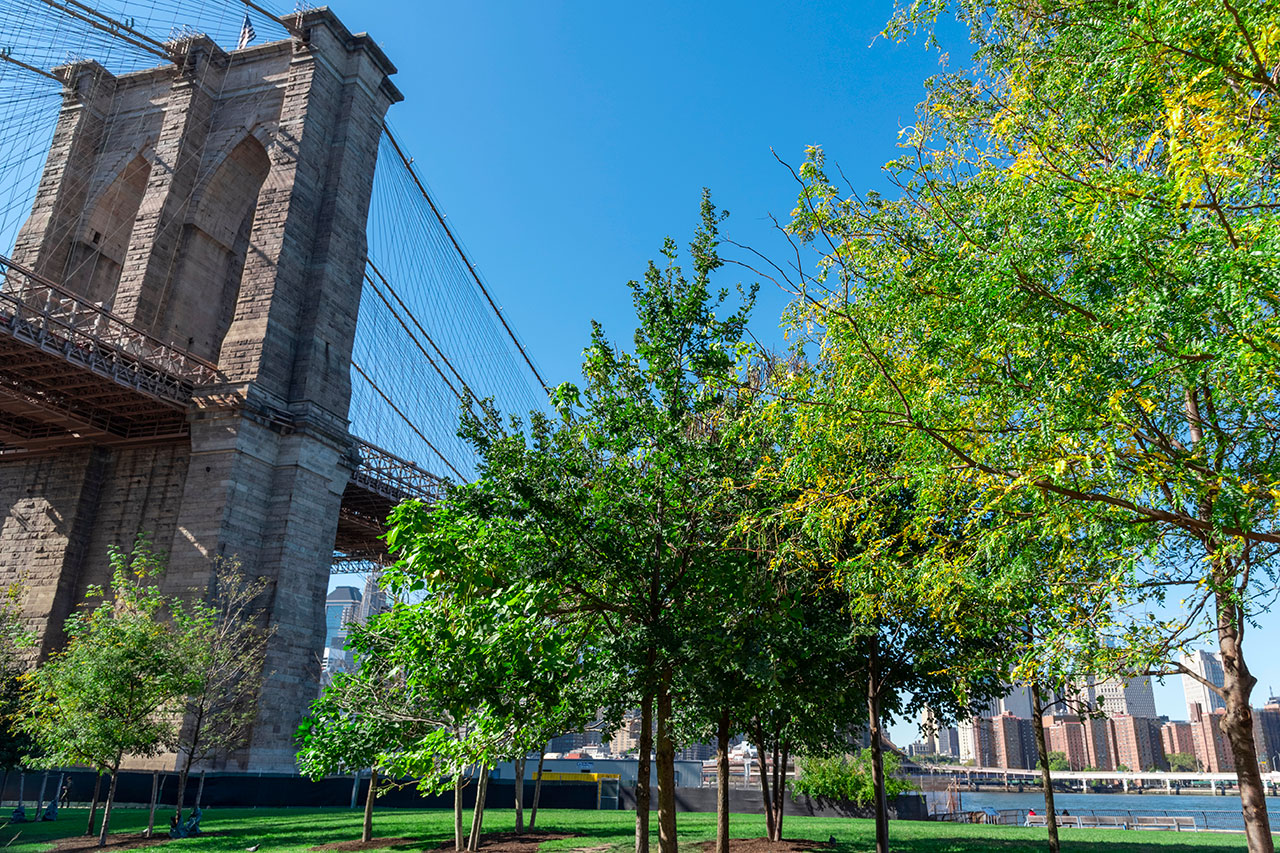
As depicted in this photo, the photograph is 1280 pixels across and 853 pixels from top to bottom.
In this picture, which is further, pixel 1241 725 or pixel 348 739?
pixel 348 739

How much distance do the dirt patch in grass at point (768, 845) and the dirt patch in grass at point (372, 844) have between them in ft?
19.5

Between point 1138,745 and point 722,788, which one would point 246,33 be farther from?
point 1138,745

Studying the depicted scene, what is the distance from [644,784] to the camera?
9258mm

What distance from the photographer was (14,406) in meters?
27.9

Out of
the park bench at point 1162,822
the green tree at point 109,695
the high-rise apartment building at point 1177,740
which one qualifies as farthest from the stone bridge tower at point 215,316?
the high-rise apartment building at point 1177,740

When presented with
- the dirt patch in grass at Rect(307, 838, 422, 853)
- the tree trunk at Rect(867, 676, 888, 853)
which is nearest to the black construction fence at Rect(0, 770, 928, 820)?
the dirt patch in grass at Rect(307, 838, 422, 853)

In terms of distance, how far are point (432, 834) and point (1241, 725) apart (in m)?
16.2

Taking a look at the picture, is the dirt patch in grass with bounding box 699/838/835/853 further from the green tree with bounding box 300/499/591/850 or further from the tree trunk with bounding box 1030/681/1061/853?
the green tree with bounding box 300/499/591/850

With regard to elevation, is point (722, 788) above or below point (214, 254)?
below

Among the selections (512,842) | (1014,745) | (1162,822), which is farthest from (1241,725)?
(1014,745)

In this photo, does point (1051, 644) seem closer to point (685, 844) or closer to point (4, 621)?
point (685, 844)

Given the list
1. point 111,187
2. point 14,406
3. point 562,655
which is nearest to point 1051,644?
point 562,655

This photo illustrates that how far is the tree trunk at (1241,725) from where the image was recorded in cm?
716

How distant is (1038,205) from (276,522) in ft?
86.4
